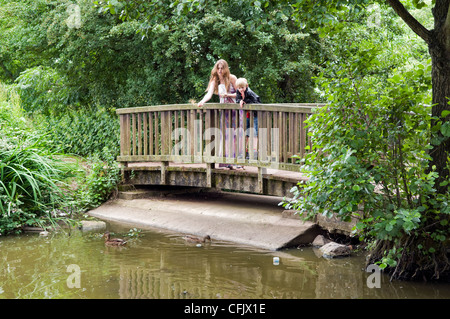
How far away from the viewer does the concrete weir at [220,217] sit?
937 cm

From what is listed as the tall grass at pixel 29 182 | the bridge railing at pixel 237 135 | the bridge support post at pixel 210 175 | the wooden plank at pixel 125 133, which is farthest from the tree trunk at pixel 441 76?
the wooden plank at pixel 125 133

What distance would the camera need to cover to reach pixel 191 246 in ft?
30.4

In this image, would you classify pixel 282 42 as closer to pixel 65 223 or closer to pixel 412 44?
pixel 412 44

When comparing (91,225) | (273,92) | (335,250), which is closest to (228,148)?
(91,225)

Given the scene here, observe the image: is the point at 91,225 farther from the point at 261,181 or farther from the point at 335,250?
the point at 335,250

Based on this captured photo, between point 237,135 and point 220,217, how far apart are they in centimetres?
143

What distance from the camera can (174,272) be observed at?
7.76m

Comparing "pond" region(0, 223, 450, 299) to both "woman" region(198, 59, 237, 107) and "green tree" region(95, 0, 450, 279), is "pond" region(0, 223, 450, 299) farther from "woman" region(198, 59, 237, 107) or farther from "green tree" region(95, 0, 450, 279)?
"woman" region(198, 59, 237, 107)

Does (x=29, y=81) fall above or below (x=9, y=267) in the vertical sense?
above

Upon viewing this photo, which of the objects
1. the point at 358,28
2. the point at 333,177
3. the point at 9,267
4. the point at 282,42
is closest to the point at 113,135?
the point at 282,42

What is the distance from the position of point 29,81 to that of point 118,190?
26.6 feet

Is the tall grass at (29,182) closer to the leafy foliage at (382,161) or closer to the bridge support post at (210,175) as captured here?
the bridge support post at (210,175)

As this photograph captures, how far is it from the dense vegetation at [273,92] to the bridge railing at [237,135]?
965mm

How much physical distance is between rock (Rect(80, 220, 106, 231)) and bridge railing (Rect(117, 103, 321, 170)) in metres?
1.91
